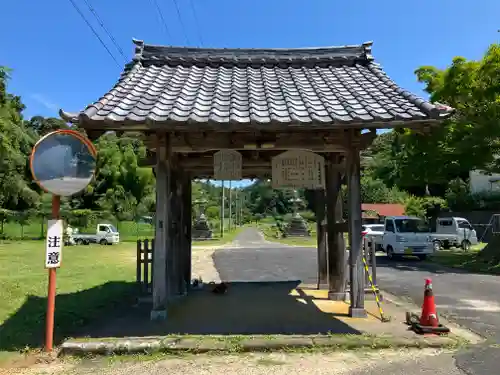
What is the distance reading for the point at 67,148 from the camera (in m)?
5.42

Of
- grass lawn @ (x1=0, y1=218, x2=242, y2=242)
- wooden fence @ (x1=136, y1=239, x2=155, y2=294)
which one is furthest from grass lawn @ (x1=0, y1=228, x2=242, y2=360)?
grass lawn @ (x1=0, y1=218, x2=242, y2=242)

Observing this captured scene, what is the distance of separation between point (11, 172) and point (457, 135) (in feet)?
106

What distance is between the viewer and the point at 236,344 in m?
5.39

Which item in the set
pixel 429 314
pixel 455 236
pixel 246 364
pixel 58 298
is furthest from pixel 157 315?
pixel 455 236

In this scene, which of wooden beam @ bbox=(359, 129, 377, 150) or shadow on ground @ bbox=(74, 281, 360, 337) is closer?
shadow on ground @ bbox=(74, 281, 360, 337)

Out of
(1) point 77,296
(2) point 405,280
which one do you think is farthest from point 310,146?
(2) point 405,280

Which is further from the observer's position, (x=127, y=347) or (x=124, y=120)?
(x=124, y=120)

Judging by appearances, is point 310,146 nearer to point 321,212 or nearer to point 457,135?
point 321,212

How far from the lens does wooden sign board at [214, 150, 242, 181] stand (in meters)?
7.12

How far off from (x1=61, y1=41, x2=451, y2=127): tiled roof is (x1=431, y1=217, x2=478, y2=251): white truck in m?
19.5

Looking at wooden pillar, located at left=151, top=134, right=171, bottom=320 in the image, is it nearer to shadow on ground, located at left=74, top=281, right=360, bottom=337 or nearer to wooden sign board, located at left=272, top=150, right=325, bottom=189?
shadow on ground, located at left=74, top=281, right=360, bottom=337

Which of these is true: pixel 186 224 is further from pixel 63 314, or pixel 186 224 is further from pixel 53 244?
pixel 53 244

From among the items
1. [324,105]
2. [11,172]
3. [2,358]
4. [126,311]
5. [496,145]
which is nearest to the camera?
[2,358]

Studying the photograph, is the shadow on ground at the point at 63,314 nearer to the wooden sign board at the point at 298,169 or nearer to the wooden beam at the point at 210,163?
the wooden beam at the point at 210,163
